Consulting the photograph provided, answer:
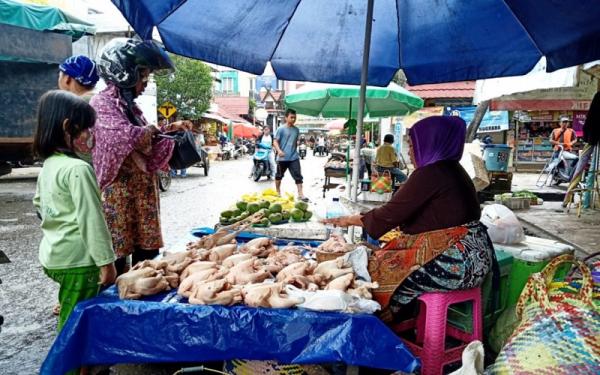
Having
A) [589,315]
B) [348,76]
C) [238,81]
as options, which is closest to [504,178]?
[348,76]

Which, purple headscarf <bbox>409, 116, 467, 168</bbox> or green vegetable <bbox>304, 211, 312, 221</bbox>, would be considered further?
green vegetable <bbox>304, 211, 312, 221</bbox>

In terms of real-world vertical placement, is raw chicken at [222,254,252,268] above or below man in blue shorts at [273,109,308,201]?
below

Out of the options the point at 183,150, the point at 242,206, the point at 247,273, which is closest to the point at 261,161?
the point at 242,206

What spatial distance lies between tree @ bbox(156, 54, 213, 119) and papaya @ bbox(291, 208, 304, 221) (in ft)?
68.3

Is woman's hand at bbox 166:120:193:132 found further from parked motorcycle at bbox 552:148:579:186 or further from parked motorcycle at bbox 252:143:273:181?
parked motorcycle at bbox 552:148:579:186

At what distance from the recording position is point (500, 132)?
61.6 ft

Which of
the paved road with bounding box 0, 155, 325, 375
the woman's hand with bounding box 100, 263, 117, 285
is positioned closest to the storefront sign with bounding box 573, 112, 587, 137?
the paved road with bounding box 0, 155, 325, 375

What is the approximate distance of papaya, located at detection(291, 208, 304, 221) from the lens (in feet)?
14.1

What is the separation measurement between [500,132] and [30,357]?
19.0 m

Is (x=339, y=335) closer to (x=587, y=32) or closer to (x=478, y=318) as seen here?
(x=478, y=318)

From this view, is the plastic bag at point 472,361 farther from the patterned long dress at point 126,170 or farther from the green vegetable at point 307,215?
the green vegetable at point 307,215

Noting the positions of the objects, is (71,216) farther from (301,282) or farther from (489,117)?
(489,117)

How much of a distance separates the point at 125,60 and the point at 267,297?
174 centimetres

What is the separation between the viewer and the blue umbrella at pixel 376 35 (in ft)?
11.0
